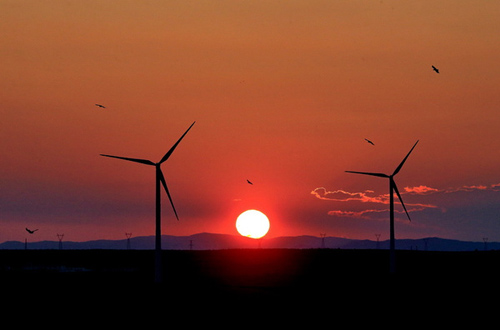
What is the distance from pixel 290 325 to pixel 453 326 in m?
13.8

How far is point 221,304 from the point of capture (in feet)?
308

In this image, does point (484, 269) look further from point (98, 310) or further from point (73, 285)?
point (98, 310)

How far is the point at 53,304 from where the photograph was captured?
96.7m

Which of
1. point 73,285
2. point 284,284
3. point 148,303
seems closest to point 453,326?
point 148,303

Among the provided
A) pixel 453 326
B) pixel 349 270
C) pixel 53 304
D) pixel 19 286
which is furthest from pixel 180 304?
pixel 349 270

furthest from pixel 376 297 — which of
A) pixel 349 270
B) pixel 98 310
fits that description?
pixel 349 270

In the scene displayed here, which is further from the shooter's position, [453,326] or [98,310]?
[98,310]

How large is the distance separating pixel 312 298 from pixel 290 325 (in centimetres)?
2775

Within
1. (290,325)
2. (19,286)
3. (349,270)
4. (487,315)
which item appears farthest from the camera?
(349,270)

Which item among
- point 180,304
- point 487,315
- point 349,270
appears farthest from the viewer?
point 349,270

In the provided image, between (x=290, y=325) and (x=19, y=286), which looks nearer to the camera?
(x=290, y=325)

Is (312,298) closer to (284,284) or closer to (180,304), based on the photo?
(180,304)

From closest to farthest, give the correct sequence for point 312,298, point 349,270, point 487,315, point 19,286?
point 487,315 → point 312,298 → point 19,286 → point 349,270

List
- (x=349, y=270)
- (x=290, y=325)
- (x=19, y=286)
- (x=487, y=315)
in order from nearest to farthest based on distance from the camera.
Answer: (x=290, y=325), (x=487, y=315), (x=19, y=286), (x=349, y=270)
